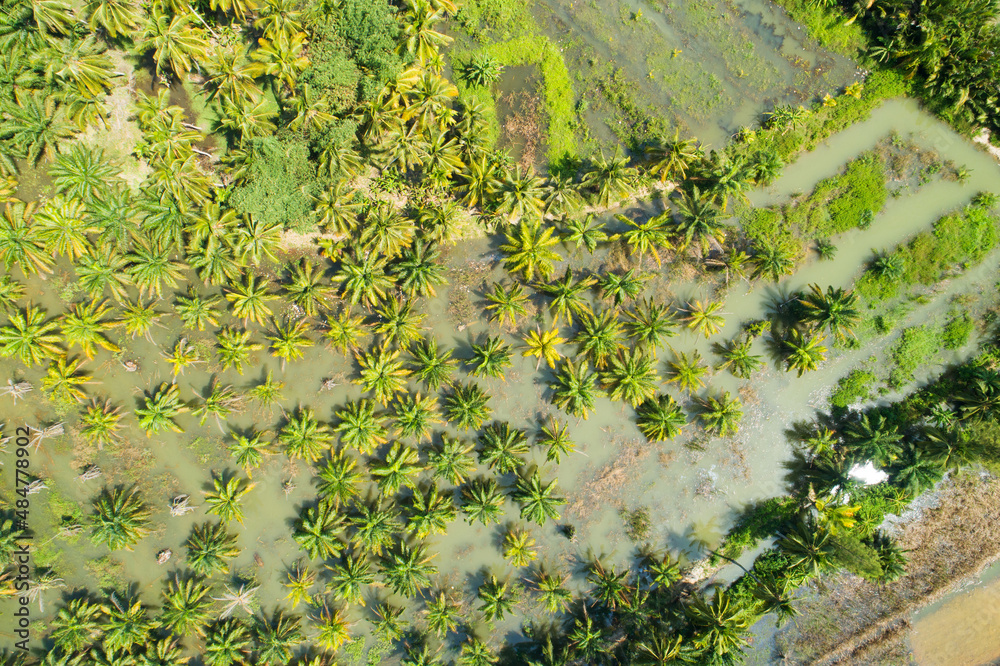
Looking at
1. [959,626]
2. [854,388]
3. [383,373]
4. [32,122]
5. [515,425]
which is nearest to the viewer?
[32,122]

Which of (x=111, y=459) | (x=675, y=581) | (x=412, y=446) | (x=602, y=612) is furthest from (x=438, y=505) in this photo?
(x=111, y=459)

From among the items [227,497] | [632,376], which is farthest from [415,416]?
[632,376]

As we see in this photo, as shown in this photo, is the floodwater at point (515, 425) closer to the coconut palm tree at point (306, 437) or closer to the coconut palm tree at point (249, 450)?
the coconut palm tree at point (249, 450)

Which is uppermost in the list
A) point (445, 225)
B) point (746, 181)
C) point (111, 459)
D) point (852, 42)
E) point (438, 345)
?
point (852, 42)

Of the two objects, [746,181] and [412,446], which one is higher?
[746,181]

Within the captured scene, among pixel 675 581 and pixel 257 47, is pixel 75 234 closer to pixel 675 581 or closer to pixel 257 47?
pixel 257 47

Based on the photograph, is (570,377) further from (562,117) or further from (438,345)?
(562,117)

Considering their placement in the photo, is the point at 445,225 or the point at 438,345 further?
the point at 438,345

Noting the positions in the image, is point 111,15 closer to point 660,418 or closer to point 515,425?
point 515,425
